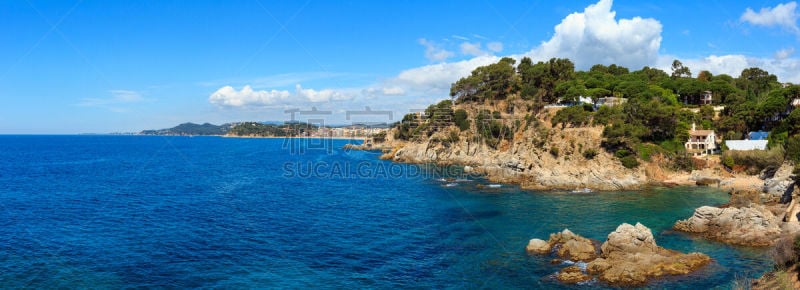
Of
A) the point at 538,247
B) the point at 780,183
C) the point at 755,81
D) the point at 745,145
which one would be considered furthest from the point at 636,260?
the point at 755,81

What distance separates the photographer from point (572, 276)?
28906 mm

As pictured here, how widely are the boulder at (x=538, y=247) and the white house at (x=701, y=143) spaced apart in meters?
51.8

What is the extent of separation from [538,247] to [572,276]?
5817 millimetres

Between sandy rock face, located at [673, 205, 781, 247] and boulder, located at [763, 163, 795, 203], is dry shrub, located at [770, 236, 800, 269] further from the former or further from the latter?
boulder, located at [763, 163, 795, 203]

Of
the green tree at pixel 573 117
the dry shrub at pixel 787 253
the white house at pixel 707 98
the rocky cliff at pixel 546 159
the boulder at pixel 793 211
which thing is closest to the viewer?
the dry shrub at pixel 787 253

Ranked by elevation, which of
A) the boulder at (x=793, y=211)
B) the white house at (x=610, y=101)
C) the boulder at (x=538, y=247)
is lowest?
the boulder at (x=538, y=247)

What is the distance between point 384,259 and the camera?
3438 cm

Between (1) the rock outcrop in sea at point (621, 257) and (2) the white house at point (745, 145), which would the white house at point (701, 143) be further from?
(1) the rock outcrop in sea at point (621, 257)

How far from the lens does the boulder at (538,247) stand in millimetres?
34438

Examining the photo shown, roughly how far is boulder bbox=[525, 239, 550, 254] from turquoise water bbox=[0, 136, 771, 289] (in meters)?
0.90

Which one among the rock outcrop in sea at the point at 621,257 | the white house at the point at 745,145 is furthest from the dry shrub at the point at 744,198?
the white house at the point at 745,145

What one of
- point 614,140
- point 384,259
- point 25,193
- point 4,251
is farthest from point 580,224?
point 25,193

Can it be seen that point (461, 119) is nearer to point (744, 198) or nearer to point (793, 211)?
point (744, 198)

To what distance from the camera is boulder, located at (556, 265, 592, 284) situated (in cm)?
2858
